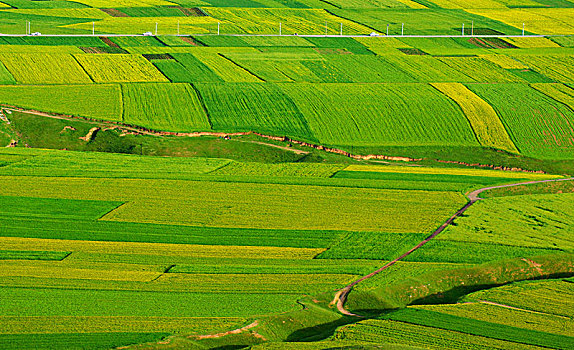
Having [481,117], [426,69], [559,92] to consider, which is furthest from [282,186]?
[559,92]

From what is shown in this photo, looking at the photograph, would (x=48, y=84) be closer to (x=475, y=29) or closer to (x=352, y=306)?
(x=352, y=306)

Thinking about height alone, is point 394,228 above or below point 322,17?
below

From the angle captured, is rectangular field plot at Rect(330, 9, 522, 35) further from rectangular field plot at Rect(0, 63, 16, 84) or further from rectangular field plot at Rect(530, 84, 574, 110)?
rectangular field plot at Rect(0, 63, 16, 84)

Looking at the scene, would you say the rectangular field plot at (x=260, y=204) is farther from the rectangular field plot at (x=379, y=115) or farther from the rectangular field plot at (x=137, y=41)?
the rectangular field plot at (x=137, y=41)

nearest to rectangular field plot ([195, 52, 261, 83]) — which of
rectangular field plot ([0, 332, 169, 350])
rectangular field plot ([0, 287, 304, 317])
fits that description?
rectangular field plot ([0, 287, 304, 317])

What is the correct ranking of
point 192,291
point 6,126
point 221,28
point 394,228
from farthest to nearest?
point 221,28
point 6,126
point 394,228
point 192,291

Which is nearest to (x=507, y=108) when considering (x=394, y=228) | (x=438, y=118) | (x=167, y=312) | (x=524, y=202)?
(x=438, y=118)

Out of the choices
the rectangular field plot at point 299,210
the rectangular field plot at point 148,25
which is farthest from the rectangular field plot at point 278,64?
the rectangular field plot at point 299,210
